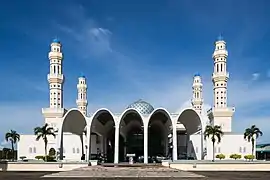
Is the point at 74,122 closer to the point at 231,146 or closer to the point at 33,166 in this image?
the point at 33,166

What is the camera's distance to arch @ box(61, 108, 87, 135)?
202 feet

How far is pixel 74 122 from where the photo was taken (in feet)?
219

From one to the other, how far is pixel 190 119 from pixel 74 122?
19587mm

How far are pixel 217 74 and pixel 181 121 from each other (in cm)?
1120

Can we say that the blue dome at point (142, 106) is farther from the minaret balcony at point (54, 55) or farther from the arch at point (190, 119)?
the minaret balcony at point (54, 55)

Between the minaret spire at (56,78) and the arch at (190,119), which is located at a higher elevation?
the minaret spire at (56,78)

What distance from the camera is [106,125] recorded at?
7694cm

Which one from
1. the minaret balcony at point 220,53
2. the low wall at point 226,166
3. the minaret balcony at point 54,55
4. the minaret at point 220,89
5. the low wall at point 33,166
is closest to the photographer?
the low wall at point 226,166

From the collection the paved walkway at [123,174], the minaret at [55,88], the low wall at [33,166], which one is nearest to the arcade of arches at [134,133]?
the minaret at [55,88]

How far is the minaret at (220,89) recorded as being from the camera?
69.9 metres

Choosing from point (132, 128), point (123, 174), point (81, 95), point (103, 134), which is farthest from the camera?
point (81, 95)

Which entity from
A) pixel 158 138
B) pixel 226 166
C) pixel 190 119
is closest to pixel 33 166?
pixel 226 166

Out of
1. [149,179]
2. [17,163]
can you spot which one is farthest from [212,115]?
[149,179]

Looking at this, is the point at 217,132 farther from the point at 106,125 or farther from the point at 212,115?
the point at 106,125
